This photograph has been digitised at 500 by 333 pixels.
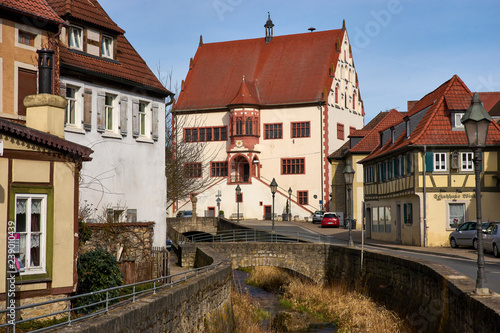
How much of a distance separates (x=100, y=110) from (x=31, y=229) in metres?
13.0

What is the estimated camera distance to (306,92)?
69.9 metres

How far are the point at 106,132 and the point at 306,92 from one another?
148 ft

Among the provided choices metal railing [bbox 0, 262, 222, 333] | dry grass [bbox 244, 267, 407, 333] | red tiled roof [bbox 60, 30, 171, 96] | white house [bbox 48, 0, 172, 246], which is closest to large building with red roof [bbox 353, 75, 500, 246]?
dry grass [bbox 244, 267, 407, 333]

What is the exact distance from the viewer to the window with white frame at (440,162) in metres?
33.0

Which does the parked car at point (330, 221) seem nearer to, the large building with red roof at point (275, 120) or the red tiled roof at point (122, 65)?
the large building with red roof at point (275, 120)

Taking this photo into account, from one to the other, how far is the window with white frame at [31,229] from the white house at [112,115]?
10.2m

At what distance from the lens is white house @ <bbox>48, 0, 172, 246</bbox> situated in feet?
82.8

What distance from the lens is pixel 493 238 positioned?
26.5 m

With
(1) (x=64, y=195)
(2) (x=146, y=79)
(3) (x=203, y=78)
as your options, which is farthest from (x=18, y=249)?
(3) (x=203, y=78)

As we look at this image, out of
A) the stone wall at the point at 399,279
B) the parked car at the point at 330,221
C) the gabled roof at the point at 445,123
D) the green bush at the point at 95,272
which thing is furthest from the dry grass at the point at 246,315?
the parked car at the point at 330,221

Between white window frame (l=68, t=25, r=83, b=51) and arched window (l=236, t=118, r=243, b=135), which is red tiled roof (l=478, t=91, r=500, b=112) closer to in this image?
arched window (l=236, t=118, r=243, b=135)

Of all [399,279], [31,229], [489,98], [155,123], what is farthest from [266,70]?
[31,229]

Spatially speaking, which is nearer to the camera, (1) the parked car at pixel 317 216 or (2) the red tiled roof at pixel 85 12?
(2) the red tiled roof at pixel 85 12

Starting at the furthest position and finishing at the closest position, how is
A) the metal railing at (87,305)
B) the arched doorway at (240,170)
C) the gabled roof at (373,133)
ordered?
1. the arched doorway at (240,170)
2. the gabled roof at (373,133)
3. the metal railing at (87,305)
